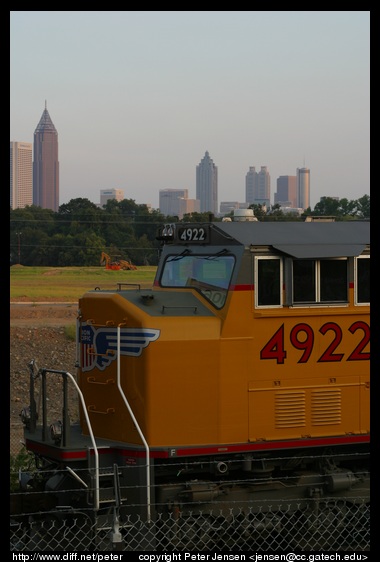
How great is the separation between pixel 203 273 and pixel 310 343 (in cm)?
Answer: 164

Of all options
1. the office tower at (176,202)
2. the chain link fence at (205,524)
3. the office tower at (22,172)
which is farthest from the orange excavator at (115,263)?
the office tower at (22,172)

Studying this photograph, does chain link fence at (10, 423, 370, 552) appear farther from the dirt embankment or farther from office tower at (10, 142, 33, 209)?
office tower at (10, 142, 33, 209)

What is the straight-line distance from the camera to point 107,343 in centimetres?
1141

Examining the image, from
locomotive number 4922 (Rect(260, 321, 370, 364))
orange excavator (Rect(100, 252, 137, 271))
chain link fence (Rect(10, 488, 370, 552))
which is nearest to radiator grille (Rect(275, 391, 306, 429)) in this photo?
locomotive number 4922 (Rect(260, 321, 370, 364))

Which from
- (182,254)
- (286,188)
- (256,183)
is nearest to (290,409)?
(182,254)

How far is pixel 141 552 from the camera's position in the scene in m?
10.2

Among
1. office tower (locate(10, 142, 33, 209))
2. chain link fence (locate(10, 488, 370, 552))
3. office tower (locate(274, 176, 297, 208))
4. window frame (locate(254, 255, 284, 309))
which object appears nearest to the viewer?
chain link fence (locate(10, 488, 370, 552))

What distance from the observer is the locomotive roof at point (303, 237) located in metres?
11.2

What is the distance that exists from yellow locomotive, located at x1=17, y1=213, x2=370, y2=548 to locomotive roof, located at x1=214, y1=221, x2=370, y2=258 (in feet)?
0.07

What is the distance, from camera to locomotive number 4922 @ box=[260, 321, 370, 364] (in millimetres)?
11211

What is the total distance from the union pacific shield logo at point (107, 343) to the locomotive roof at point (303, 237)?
1.68 m

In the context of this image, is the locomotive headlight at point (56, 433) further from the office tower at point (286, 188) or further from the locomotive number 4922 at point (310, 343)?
the office tower at point (286, 188)

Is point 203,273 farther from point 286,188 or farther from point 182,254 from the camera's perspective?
point 286,188
